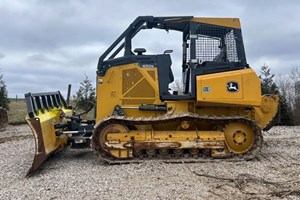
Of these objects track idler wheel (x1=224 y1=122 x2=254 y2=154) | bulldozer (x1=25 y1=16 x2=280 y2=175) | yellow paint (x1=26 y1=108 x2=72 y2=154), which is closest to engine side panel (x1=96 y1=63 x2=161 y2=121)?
bulldozer (x1=25 y1=16 x2=280 y2=175)

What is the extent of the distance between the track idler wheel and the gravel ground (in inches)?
15.8

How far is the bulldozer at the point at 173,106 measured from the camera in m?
8.82

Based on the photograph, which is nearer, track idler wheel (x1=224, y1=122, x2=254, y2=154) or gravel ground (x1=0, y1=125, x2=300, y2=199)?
gravel ground (x1=0, y1=125, x2=300, y2=199)

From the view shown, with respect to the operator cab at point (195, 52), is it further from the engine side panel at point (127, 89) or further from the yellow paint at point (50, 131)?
the yellow paint at point (50, 131)

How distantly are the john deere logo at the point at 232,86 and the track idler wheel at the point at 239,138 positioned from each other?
82 cm

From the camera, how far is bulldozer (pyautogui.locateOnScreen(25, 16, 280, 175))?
8.82 metres

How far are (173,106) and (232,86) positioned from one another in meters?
1.36

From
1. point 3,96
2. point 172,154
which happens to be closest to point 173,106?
point 172,154

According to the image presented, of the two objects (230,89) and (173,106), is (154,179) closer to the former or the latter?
(173,106)

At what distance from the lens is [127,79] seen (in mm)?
9414

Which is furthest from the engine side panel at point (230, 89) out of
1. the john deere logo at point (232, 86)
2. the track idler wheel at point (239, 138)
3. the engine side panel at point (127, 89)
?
the engine side panel at point (127, 89)

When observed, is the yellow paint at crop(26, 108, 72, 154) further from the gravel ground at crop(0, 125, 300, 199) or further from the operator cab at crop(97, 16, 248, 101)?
the operator cab at crop(97, 16, 248, 101)

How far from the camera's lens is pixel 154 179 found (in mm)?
7289

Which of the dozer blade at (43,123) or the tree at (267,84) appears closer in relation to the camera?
the dozer blade at (43,123)
